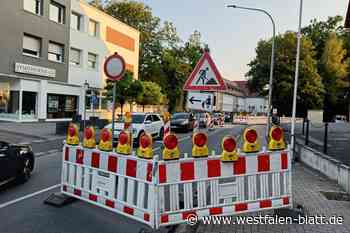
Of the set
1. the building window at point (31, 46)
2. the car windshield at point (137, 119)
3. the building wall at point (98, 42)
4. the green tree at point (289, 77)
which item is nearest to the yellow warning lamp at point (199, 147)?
the car windshield at point (137, 119)

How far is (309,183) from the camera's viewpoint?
7957mm

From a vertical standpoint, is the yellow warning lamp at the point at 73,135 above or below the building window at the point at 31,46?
below

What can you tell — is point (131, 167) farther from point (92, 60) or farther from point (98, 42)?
point (98, 42)

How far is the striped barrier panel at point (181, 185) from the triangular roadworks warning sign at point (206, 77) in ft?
4.64

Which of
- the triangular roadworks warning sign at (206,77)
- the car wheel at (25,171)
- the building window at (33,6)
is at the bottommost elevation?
the car wheel at (25,171)

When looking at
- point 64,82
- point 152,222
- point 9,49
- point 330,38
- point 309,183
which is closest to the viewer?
point 152,222

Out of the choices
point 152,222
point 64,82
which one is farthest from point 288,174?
point 64,82

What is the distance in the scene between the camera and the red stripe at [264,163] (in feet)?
16.4

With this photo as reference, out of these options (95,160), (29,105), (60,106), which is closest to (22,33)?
(29,105)

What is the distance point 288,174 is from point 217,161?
1.37 m

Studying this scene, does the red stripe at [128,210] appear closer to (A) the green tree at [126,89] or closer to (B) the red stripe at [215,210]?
(B) the red stripe at [215,210]

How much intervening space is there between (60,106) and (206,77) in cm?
2704

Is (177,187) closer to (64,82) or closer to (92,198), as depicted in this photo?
(92,198)

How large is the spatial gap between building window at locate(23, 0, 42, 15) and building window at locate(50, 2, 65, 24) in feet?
4.88
